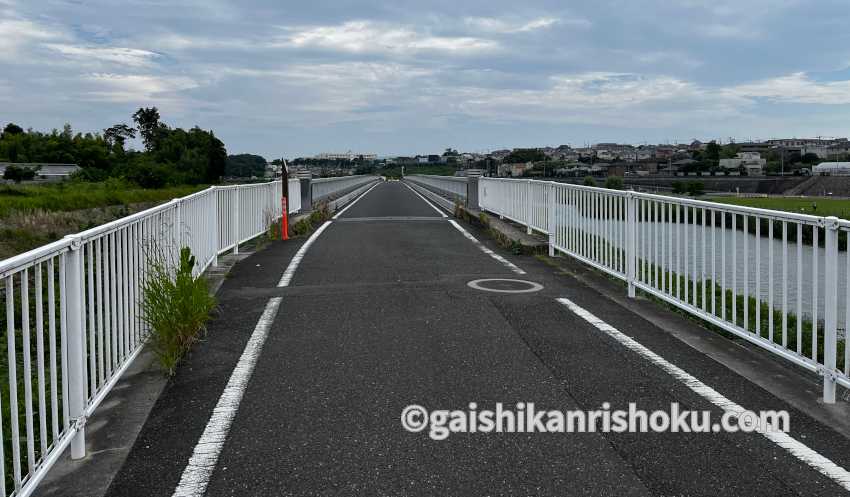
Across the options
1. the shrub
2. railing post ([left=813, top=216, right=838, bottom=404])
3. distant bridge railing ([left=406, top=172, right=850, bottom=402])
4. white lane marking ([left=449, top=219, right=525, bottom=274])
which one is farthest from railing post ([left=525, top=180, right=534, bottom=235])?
railing post ([left=813, top=216, right=838, bottom=404])

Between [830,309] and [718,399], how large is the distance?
966mm

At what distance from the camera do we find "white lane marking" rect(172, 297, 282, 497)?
3.62 metres

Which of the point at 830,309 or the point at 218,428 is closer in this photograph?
the point at 218,428

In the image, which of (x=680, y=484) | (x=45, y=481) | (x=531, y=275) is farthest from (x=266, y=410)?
(x=531, y=275)

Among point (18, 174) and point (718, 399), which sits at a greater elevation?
point (18, 174)

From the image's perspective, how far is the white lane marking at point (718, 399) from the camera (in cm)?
374

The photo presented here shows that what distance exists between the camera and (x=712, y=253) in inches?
281

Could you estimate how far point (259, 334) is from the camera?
270 inches

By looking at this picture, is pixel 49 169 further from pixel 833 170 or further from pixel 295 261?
pixel 833 170

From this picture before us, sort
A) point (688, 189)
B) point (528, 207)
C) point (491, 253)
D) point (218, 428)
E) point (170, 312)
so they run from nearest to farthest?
point (218, 428), point (170, 312), point (491, 253), point (528, 207), point (688, 189)

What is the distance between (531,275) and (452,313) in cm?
304

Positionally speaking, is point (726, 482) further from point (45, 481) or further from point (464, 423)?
point (45, 481)

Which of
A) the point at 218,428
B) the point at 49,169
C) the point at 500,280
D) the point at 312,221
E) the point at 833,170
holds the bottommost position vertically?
the point at 218,428

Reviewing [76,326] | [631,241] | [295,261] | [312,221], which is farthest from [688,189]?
[76,326]
